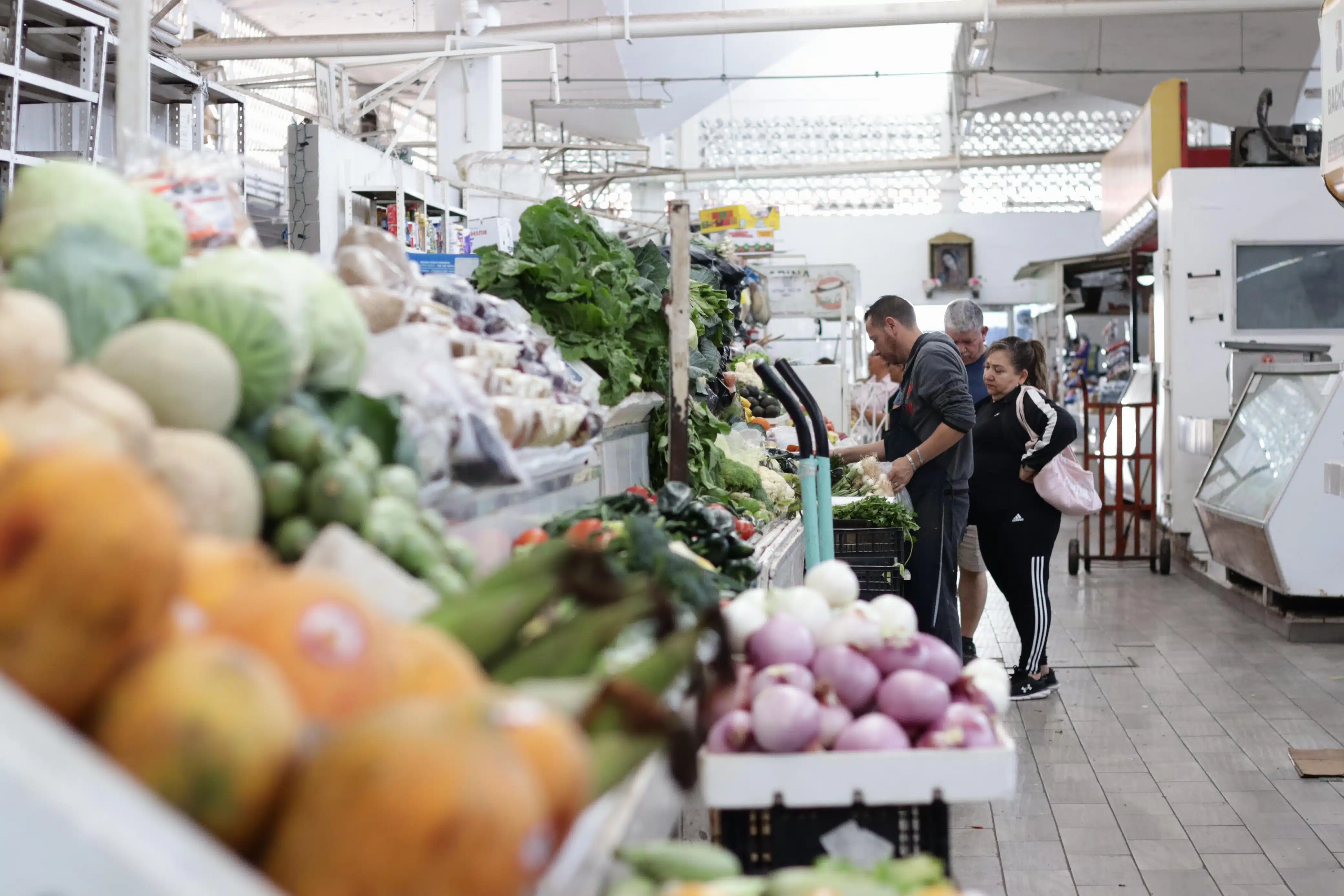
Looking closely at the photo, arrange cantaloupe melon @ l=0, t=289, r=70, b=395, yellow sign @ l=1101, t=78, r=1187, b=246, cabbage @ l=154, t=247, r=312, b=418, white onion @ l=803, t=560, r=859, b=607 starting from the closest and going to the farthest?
cantaloupe melon @ l=0, t=289, r=70, b=395, cabbage @ l=154, t=247, r=312, b=418, white onion @ l=803, t=560, r=859, b=607, yellow sign @ l=1101, t=78, r=1187, b=246

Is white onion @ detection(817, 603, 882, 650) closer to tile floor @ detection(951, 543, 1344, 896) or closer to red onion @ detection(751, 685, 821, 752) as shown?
red onion @ detection(751, 685, 821, 752)

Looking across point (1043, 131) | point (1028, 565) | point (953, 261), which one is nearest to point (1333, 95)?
point (1028, 565)

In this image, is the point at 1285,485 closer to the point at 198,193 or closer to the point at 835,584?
the point at 835,584

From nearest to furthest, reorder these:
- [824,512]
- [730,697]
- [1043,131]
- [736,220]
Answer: [730,697] → [824,512] → [736,220] → [1043,131]

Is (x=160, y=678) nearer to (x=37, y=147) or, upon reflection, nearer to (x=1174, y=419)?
(x=37, y=147)

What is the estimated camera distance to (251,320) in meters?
1.64

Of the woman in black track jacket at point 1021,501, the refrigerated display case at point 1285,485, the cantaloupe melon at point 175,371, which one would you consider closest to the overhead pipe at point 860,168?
the refrigerated display case at point 1285,485

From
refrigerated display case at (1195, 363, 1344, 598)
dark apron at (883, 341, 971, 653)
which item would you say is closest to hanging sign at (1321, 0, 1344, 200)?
refrigerated display case at (1195, 363, 1344, 598)

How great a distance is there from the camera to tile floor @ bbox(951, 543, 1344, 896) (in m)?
3.92

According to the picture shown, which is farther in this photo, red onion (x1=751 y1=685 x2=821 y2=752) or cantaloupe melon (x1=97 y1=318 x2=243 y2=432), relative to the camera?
red onion (x1=751 y1=685 x2=821 y2=752)

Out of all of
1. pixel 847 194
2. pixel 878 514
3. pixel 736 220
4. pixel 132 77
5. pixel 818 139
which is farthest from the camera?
pixel 847 194

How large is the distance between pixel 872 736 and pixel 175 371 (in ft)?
3.54

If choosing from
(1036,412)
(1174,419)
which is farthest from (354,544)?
(1174,419)

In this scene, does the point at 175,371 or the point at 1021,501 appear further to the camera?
the point at 1021,501
